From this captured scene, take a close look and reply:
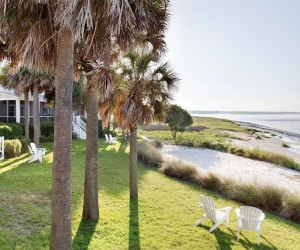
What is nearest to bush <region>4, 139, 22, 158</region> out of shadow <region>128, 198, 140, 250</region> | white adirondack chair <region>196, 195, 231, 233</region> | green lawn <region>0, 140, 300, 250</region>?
green lawn <region>0, 140, 300, 250</region>

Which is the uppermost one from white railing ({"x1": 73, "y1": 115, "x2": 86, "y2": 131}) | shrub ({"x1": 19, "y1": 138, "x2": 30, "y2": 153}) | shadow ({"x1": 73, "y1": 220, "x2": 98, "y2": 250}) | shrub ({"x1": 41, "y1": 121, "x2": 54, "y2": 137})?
white railing ({"x1": 73, "y1": 115, "x2": 86, "y2": 131})

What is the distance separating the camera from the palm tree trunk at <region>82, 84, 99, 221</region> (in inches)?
305

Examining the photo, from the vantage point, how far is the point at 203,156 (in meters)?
23.5

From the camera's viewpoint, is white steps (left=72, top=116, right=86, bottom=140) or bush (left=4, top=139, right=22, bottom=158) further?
white steps (left=72, top=116, right=86, bottom=140)

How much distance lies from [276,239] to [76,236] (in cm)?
505

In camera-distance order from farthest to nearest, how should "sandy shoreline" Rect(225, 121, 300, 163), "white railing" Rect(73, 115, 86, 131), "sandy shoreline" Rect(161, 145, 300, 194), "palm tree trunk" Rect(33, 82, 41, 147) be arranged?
"white railing" Rect(73, 115, 86, 131) → "sandy shoreline" Rect(225, 121, 300, 163) → "palm tree trunk" Rect(33, 82, 41, 147) → "sandy shoreline" Rect(161, 145, 300, 194)

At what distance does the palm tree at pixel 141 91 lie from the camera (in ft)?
33.1

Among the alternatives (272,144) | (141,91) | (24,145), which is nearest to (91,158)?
(141,91)

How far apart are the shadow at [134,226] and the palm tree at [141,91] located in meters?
0.80

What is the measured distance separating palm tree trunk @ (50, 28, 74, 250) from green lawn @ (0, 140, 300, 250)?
5.68 feet

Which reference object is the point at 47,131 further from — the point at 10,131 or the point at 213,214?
the point at 213,214

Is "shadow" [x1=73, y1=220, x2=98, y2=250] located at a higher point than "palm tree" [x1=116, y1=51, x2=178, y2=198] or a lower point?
lower

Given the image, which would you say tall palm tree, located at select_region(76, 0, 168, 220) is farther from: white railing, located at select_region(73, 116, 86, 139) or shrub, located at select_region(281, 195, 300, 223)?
white railing, located at select_region(73, 116, 86, 139)

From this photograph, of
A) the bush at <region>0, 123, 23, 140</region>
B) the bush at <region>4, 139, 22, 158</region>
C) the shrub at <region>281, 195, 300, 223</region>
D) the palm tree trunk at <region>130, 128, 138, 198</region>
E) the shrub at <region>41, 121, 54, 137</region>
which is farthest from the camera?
the shrub at <region>41, 121, 54, 137</region>
